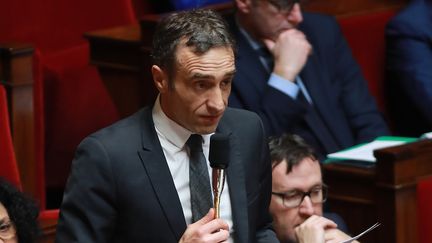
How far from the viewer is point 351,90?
1.46 metres

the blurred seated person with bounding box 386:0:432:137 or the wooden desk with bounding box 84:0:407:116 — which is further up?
the wooden desk with bounding box 84:0:407:116

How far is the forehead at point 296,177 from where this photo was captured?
110 cm

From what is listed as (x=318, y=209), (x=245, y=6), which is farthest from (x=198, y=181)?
(x=245, y=6)

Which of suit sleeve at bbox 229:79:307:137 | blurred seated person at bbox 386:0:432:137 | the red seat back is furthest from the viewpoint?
blurred seated person at bbox 386:0:432:137

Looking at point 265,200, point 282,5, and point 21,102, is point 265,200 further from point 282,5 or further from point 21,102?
point 282,5

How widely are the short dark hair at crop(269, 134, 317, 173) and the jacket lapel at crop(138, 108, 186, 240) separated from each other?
0.97 ft

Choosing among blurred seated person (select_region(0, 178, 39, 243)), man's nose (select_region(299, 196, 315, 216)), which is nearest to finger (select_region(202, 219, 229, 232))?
blurred seated person (select_region(0, 178, 39, 243))

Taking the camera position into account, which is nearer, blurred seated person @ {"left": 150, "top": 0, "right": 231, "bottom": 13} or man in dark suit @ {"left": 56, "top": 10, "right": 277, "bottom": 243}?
man in dark suit @ {"left": 56, "top": 10, "right": 277, "bottom": 243}

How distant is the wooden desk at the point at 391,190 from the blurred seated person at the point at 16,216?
1.32 feet

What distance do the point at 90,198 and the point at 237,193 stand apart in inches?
4.8

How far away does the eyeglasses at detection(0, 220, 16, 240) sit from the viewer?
0.92m

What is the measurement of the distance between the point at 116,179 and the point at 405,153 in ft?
1.45

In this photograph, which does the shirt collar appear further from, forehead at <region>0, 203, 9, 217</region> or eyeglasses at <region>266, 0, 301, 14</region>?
eyeglasses at <region>266, 0, 301, 14</region>

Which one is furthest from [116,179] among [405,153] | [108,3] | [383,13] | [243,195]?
[383,13]
